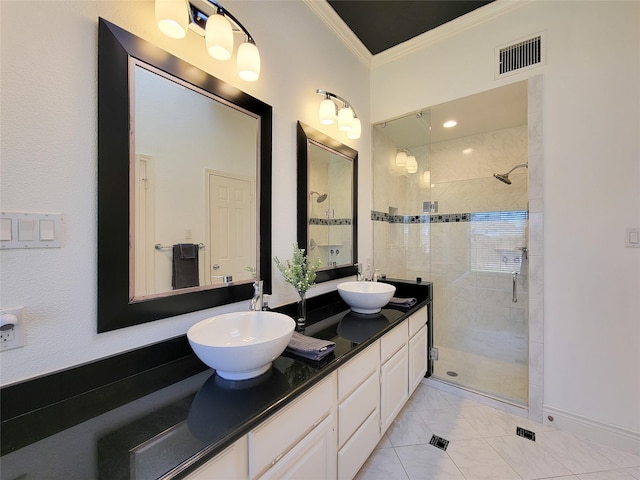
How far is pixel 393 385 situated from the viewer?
5.49 ft

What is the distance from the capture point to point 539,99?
1835mm

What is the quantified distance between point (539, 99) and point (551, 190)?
2.02 feet

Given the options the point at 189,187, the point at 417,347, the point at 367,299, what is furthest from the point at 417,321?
the point at 189,187

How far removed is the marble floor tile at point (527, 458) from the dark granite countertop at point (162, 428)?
4.47 ft

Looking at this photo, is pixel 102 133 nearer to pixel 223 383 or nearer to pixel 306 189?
pixel 223 383

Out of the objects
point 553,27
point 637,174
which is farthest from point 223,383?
point 553,27

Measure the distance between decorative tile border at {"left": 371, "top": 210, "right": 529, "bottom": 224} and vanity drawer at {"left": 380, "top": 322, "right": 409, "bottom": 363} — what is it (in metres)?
1.14

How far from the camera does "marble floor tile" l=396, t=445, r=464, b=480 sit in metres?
1.47

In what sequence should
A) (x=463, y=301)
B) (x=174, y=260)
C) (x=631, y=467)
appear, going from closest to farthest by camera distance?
1. (x=174, y=260)
2. (x=631, y=467)
3. (x=463, y=301)

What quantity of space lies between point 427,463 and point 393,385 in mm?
427

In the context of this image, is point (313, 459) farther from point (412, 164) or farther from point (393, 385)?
point (412, 164)

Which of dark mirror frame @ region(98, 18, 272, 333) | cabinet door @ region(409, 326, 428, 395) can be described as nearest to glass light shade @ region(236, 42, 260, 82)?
dark mirror frame @ region(98, 18, 272, 333)

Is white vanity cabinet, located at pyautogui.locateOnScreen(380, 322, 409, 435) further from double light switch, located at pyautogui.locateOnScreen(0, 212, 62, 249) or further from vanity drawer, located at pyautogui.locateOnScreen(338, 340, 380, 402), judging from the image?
double light switch, located at pyautogui.locateOnScreen(0, 212, 62, 249)

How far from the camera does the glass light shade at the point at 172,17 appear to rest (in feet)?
3.30
